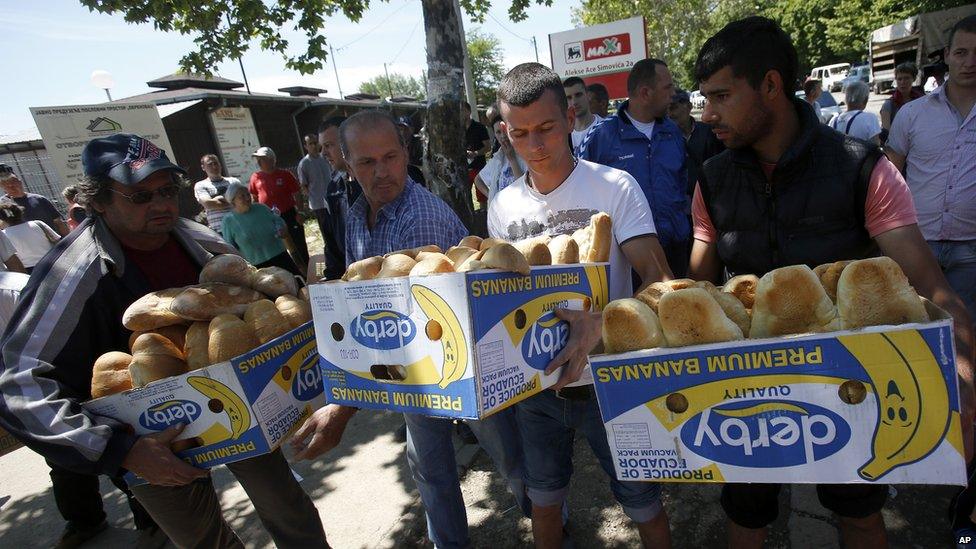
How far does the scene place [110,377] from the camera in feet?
6.16

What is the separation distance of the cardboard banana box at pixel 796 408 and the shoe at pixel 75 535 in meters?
4.24

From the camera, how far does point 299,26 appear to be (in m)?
6.64

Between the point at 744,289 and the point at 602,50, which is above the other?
the point at 602,50

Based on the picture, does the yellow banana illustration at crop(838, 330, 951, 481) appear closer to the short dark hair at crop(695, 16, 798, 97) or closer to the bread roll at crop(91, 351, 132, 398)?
the short dark hair at crop(695, 16, 798, 97)

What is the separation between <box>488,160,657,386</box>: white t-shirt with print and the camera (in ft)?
6.64

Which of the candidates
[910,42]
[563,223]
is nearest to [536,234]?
[563,223]

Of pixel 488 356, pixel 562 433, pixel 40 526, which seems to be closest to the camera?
pixel 488 356

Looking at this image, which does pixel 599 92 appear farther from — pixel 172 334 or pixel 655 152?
pixel 172 334

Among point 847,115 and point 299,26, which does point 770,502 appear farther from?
point 299,26

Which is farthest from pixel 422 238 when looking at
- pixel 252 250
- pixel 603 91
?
pixel 603 91

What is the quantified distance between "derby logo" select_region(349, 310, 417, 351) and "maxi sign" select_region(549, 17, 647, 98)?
16.0 metres

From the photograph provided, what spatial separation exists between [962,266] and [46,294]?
4.85 metres

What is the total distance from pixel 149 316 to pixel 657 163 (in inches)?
144

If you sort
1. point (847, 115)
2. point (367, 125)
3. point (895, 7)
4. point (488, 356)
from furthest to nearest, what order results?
point (895, 7) < point (847, 115) < point (367, 125) < point (488, 356)
